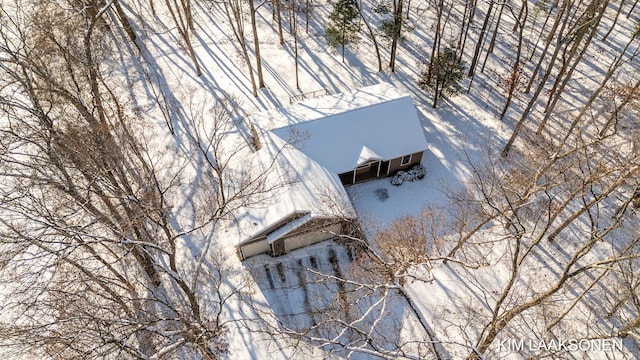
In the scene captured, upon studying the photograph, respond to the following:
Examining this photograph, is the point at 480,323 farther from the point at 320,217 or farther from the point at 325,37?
the point at 325,37

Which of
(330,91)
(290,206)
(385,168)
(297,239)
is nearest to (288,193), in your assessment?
(290,206)

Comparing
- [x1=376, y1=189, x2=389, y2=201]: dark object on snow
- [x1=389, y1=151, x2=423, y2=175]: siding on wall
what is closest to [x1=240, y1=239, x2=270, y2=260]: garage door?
[x1=376, y1=189, x2=389, y2=201]: dark object on snow

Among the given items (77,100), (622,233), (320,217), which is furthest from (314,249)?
(622,233)

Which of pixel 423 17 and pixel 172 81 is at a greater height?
pixel 423 17

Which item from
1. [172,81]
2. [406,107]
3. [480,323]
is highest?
[172,81]

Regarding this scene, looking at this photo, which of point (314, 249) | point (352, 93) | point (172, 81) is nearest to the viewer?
point (314, 249)

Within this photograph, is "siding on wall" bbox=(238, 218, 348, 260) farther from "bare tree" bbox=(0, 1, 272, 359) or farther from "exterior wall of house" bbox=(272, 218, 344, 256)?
"bare tree" bbox=(0, 1, 272, 359)

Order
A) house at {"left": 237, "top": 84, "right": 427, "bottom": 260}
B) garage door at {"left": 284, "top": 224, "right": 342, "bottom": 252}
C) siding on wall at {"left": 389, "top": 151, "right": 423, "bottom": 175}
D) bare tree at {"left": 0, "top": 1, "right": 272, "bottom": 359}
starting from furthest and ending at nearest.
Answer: siding on wall at {"left": 389, "top": 151, "right": 423, "bottom": 175} < garage door at {"left": 284, "top": 224, "right": 342, "bottom": 252} < house at {"left": 237, "top": 84, "right": 427, "bottom": 260} < bare tree at {"left": 0, "top": 1, "right": 272, "bottom": 359}

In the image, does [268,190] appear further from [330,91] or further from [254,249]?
[330,91]
